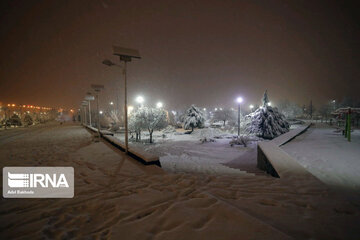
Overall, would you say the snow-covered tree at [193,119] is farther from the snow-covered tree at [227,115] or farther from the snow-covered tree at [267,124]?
the snow-covered tree at [227,115]

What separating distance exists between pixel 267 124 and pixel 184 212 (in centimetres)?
2006

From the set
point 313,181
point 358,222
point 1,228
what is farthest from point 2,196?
point 313,181

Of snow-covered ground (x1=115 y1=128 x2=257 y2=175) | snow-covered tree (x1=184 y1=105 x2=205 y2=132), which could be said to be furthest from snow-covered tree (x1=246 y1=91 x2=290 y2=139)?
snow-covered tree (x1=184 y1=105 x2=205 y2=132)

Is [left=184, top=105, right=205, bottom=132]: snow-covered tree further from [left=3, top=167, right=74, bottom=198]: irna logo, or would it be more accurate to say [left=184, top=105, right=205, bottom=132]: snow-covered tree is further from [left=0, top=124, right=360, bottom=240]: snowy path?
[left=0, top=124, right=360, bottom=240]: snowy path

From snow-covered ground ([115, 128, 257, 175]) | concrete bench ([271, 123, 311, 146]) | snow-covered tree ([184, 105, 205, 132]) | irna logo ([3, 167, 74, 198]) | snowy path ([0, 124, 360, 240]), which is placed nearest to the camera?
snowy path ([0, 124, 360, 240])

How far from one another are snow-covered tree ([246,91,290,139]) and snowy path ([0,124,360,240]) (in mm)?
17323

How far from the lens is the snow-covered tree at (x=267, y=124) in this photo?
66.3 feet

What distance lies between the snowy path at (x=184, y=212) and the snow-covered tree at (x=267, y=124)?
56.8 feet

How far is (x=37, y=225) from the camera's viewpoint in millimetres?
2809

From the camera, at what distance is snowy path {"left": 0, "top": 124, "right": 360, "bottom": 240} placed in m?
2.56

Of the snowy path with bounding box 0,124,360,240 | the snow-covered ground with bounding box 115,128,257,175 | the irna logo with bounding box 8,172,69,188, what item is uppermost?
the snowy path with bounding box 0,124,360,240

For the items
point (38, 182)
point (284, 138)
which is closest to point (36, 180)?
point (38, 182)

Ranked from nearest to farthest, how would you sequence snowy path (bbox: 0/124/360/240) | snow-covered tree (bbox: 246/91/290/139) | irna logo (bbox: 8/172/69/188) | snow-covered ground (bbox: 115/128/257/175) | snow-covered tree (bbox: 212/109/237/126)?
snowy path (bbox: 0/124/360/240) < irna logo (bbox: 8/172/69/188) < snow-covered ground (bbox: 115/128/257/175) < snow-covered tree (bbox: 246/91/290/139) < snow-covered tree (bbox: 212/109/237/126)

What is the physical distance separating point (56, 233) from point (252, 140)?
1925 cm
